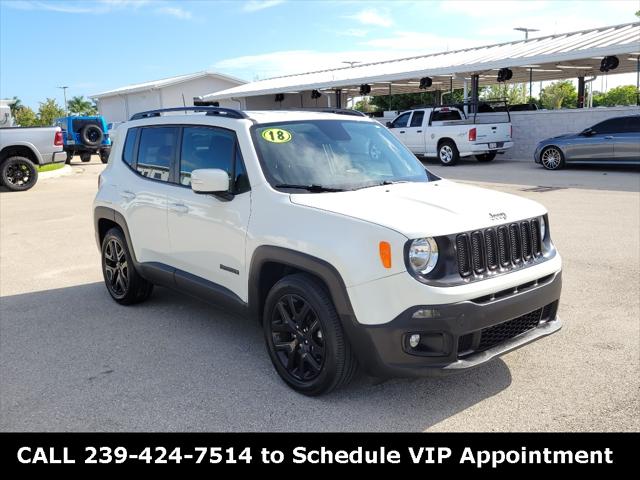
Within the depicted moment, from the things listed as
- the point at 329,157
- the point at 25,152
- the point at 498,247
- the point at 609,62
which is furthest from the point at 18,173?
the point at 609,62

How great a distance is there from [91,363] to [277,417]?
5.54 ft

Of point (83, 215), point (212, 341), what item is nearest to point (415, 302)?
point (212, 341)

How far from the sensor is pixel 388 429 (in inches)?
139

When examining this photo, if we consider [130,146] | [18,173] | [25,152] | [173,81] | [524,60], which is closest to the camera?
[130,146]

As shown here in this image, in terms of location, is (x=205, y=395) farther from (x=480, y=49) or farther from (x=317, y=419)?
(x=480, y=49)

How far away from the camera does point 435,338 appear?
11.4 ft

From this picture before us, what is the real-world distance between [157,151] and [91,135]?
21600 mm

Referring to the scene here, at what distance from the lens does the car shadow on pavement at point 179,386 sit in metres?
3.66

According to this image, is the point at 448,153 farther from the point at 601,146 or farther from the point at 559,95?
the point at 559,95

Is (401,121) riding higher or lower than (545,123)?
higher

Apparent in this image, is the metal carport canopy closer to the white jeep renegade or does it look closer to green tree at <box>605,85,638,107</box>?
green tree at <box>605,85,638,107</box>

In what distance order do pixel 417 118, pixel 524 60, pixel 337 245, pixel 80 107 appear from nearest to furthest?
pixel 337 245 → pixel 417 118 → pixel 524 60 → pixel 80 107

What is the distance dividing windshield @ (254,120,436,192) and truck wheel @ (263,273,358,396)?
76cm

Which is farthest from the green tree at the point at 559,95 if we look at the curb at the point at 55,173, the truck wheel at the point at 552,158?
the curb at the point at 55,173
